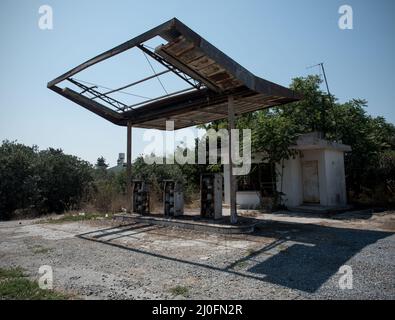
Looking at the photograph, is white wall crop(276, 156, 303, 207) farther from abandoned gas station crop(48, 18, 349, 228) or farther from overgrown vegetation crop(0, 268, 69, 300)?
overgrown vegetation crop(0, 268, 69, 300)

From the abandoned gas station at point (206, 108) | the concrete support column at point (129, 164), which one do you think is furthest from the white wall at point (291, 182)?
the concrete support column at point (129, 164)

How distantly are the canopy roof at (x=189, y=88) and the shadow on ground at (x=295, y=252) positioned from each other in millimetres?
3858

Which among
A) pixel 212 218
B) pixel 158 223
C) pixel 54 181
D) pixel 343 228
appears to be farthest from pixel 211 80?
pixel 54 181

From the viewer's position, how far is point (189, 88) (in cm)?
873

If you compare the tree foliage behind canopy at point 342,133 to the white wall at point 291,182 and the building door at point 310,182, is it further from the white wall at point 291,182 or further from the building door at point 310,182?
the building door at point 310,182

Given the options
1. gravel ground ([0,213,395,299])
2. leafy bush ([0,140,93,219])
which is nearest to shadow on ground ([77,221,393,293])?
gravel ground ([0,213,395,299])

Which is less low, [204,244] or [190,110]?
[190,110]

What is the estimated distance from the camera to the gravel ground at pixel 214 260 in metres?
3.80

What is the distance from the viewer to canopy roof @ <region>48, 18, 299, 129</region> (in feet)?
20.9

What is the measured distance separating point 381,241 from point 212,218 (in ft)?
14.9

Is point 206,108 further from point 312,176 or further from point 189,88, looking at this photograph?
point 312,176

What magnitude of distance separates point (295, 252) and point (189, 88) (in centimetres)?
543
